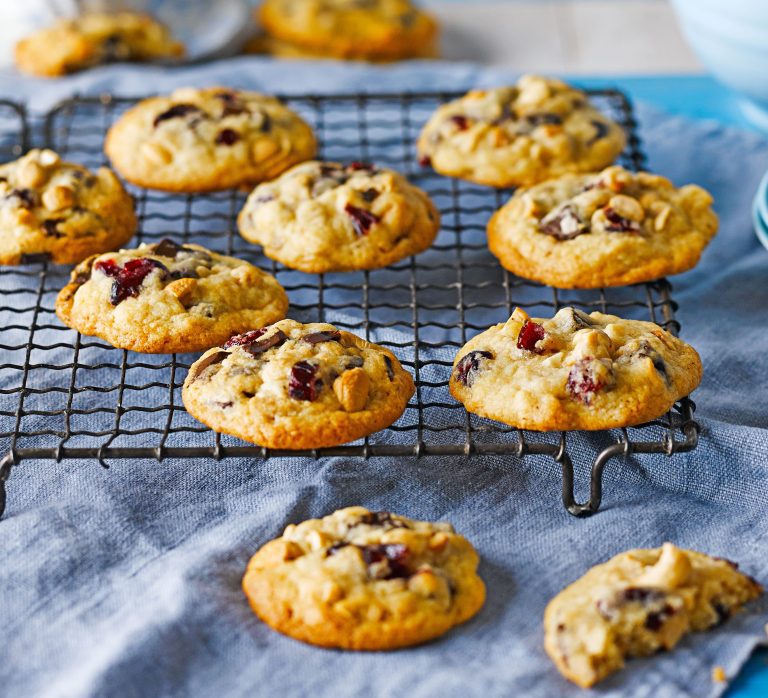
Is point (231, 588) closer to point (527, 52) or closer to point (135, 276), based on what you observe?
point (135, 276)

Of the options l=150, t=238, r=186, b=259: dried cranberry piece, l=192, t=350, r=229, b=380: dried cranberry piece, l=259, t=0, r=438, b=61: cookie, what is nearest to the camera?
l=192, t=350, r=229, b=380: dried cranberry piece

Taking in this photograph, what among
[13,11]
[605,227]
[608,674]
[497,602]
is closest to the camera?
[608,674]

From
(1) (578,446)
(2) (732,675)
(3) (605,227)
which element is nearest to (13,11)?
(3) (605,227)

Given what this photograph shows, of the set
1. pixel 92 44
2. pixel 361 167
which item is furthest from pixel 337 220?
pixel 92 44

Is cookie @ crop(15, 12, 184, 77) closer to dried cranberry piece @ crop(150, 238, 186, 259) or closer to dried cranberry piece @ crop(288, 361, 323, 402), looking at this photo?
dried cranberry piece @ crop(150, 238, 186, 259)

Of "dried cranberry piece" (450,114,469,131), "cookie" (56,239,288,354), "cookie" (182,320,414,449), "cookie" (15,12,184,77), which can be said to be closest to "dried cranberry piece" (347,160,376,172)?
"dried cranberry piece" (450,114,469,131)

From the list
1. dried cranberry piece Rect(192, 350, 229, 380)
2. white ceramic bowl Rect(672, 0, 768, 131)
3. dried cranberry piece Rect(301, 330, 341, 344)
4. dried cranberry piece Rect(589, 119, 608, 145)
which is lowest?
dried cranberry piece Rect(192, 350, 229, 380)
